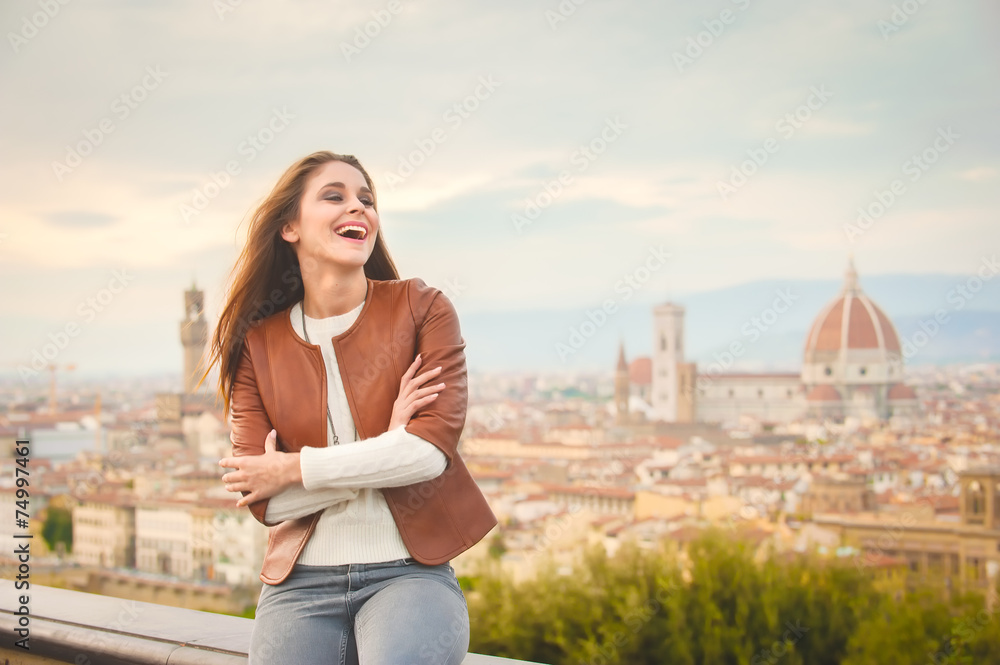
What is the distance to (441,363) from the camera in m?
1.04

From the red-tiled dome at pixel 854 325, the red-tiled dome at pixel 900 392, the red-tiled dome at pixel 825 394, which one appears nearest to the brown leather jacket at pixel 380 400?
the red-tiled dome at pixel 900 392

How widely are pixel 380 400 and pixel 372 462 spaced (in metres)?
0.10

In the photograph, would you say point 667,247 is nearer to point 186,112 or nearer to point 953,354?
point 953,354

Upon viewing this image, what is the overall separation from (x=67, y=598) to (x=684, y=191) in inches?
1709

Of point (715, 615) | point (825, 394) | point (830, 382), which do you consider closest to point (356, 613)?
point (715, 615)

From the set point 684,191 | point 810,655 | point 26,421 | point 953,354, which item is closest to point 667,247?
point 684,191

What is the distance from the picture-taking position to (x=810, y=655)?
520 centimetres

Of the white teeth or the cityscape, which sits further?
the cityscape

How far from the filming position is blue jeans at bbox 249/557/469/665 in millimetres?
951

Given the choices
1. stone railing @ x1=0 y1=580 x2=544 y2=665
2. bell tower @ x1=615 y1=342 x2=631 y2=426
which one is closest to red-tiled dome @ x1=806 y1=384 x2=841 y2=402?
bell tower @ x1=615 y1=342 x2=631 y2=426

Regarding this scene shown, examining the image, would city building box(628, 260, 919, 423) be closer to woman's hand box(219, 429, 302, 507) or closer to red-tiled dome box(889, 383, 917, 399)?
red-tiled dome box(889, 383, 917, 399)

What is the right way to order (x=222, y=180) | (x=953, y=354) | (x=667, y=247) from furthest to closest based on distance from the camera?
(x=667, y=247) → (x=953, y=354) → (x=222, y=180)

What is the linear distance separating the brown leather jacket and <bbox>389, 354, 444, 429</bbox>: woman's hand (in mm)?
14

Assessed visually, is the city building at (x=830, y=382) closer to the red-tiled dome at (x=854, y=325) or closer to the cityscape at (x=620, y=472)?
the red-tiled dome at (x=854, y=325)
